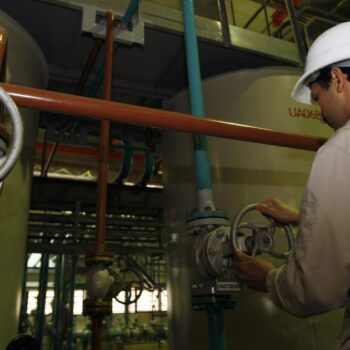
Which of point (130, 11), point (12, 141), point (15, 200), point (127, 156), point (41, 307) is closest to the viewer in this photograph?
point (12, 141)

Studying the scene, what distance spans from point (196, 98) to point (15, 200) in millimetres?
720

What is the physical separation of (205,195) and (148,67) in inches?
41.7

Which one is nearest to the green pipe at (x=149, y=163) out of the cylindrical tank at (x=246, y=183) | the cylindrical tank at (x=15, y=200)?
the cylindrical tank at (x=246, y=183)

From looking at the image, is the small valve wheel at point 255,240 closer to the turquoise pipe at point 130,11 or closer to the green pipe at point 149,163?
the turquoise pipe at point 130,11

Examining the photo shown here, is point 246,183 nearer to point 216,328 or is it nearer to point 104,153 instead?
point 104,153

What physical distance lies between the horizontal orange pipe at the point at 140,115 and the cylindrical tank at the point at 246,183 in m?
0.54

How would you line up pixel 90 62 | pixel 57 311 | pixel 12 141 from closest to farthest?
pixel 12 141, pixel 90 62, pixel 57 311

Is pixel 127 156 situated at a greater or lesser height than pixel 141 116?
greater

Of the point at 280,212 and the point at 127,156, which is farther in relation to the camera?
the point at 127,156

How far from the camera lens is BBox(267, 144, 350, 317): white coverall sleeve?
0.61 metres

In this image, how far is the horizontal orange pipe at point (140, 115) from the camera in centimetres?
71

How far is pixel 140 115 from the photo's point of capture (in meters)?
0.81

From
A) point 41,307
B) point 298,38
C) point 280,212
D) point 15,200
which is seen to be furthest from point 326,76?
point 41,307

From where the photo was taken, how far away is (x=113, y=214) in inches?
129
